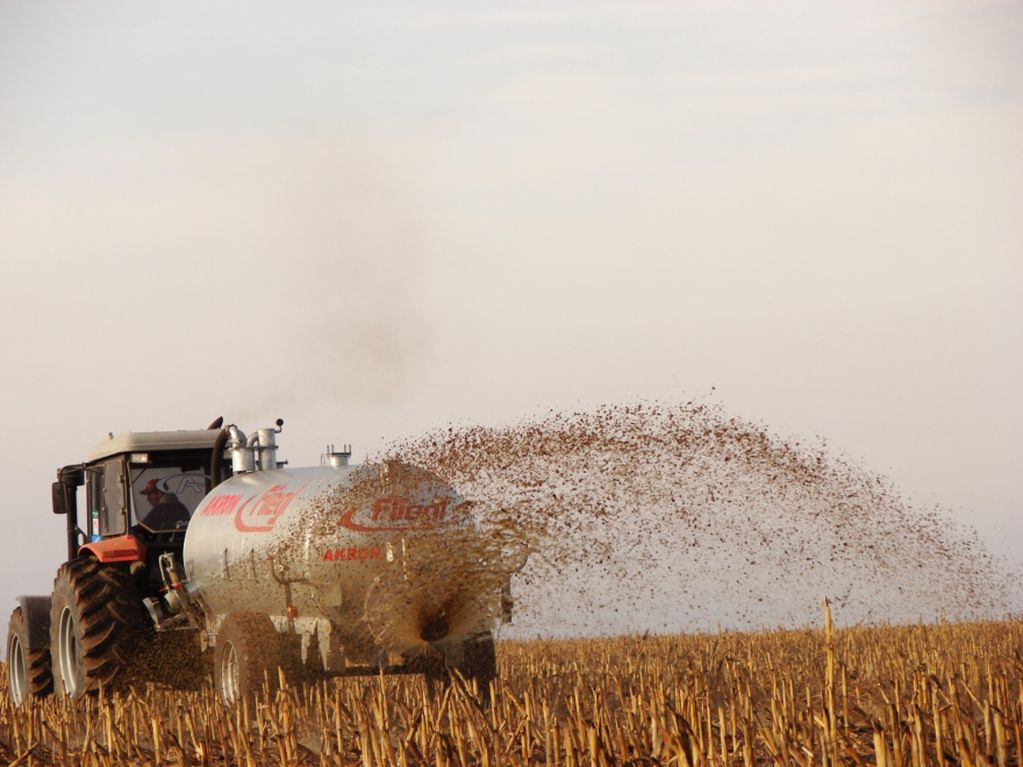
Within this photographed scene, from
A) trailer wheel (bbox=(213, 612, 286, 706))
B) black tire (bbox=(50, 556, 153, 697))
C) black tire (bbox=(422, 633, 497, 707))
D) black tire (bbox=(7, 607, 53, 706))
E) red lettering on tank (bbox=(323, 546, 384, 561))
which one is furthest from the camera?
black tire (bbox=(7, 607, 53, 706))

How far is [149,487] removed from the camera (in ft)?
48.6

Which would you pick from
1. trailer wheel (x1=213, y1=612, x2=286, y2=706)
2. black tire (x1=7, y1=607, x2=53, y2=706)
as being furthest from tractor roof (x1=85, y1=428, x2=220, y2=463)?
trailer wheel (x1=213, y1=612, x2=286, y2=706)

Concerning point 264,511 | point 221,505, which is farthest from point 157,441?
point 264,511

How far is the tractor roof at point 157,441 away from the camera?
582 inches

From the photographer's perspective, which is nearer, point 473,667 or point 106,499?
point 473,667

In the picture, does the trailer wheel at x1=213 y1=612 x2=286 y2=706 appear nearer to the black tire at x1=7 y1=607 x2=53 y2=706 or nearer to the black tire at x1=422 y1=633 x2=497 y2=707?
the black tire at x1=422 y1=633 x2=497 y2=707

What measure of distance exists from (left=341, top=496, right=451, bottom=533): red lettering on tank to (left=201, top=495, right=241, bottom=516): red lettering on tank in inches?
60.3

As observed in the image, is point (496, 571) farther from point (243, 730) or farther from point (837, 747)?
point (837, 747)

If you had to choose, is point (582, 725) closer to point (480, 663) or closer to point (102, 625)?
point (480, 663)

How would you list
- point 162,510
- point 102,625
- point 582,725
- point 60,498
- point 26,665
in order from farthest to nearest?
point 60,498 < point 26,665 < point 162,510 < point 102,625 < point 582,725

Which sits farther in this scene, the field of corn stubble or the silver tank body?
the silver tank body

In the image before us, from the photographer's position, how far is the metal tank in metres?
12.0

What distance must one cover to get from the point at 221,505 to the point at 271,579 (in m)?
1.30

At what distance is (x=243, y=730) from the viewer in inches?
348
